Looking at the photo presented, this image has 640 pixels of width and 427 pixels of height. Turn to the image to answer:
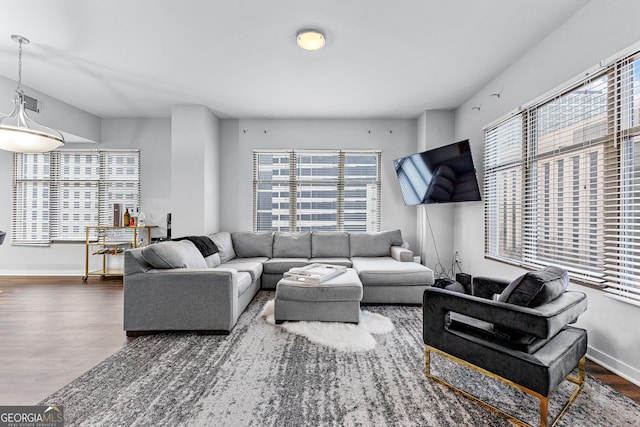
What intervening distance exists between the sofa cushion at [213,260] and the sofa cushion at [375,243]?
1.98 metres

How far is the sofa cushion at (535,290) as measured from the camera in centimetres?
153

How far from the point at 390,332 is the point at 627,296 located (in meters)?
1.69


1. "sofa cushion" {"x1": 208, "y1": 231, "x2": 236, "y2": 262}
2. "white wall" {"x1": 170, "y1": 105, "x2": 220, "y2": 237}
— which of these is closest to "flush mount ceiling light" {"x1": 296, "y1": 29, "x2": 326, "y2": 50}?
"white wall" {"x1": 170, "y1": 105, "x2": 220, "y2": 237}

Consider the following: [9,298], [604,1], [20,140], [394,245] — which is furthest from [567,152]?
[9,298]

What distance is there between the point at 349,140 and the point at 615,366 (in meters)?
4.07

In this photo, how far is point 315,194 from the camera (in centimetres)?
498

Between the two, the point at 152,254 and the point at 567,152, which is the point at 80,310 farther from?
the point at 567,152

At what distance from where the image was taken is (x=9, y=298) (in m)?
3.70

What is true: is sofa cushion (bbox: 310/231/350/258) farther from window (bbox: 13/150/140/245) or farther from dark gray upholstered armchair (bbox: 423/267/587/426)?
window (bbox: 13/150/140/245)

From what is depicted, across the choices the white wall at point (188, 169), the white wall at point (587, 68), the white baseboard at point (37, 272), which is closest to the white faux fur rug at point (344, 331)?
the white wall at point (587, 68)

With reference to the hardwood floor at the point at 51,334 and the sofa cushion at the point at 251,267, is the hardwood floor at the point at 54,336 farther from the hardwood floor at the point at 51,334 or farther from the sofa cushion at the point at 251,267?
the sofa cushion at the point at 251,267

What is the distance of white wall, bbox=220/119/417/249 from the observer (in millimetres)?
4926

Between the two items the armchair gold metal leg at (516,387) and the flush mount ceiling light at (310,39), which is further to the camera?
the flush mount ceiling light at (310,39)

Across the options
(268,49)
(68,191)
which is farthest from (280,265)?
(68,191)
